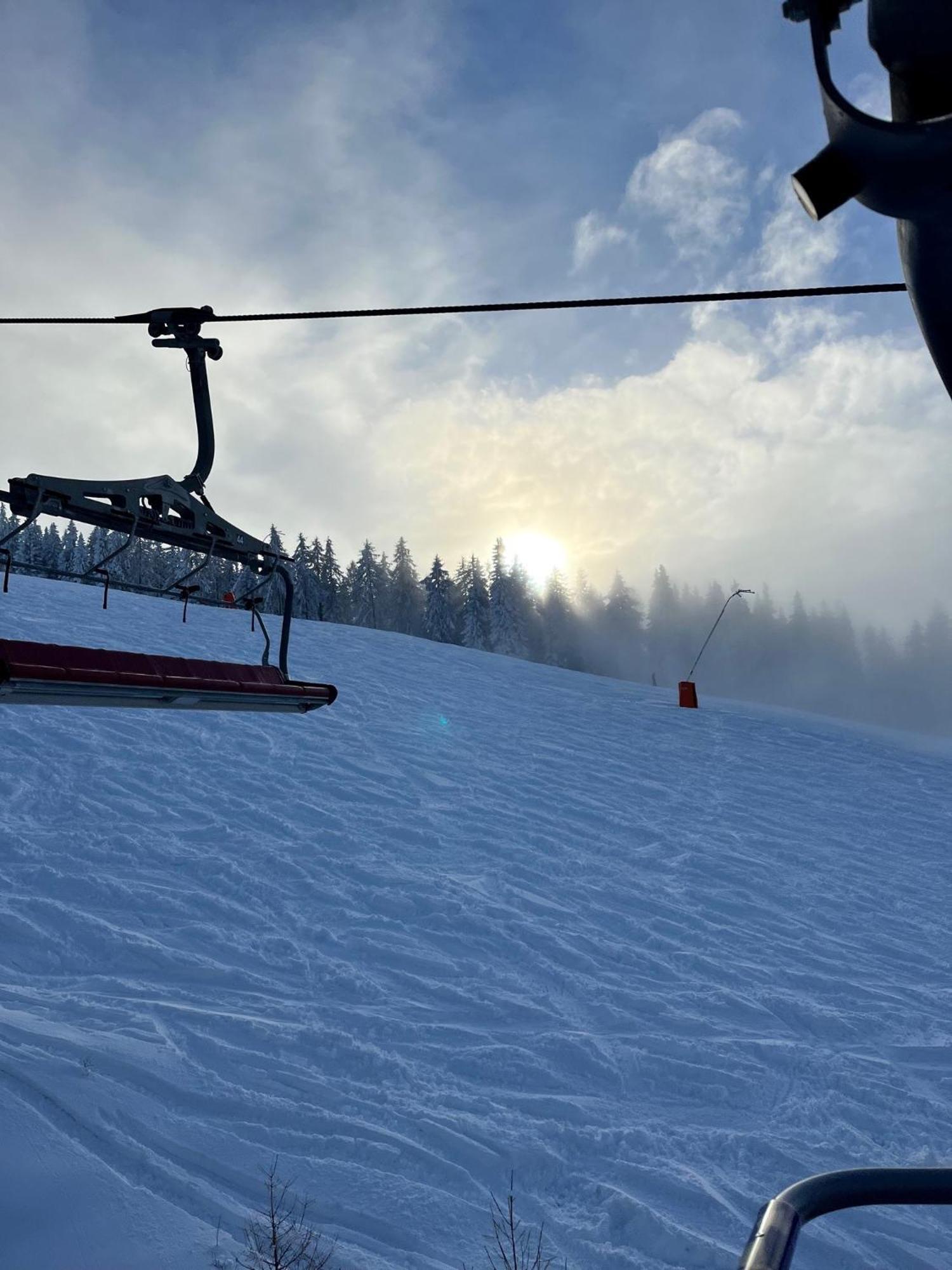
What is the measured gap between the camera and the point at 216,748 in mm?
13680

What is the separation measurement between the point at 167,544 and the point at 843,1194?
3.71 metres

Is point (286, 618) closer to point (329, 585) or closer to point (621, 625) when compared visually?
point (329, 585)

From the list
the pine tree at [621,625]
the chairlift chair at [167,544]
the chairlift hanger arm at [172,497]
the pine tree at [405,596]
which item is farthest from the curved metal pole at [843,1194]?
the pine tree at [621,625]

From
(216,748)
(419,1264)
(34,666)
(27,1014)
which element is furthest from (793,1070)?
(216,748)

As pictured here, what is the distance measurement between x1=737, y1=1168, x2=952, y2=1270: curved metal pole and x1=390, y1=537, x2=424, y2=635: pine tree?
263ft

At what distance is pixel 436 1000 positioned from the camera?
7.39 m

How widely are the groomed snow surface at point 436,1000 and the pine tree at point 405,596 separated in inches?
2635

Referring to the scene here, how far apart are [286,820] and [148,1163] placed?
6.25m

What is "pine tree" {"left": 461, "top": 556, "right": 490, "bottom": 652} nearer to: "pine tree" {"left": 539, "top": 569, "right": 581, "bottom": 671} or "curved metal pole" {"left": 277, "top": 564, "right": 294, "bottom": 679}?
"pine tree" {"left": 539, "top": 569, "right": 581, "bottom": 671}

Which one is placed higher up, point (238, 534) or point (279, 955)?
point (238, 534)

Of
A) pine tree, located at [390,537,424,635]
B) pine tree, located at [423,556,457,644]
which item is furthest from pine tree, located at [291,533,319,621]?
pine tree, located at [390,537,424,635]

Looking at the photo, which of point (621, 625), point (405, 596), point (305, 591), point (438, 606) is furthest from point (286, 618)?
point (621, 625)

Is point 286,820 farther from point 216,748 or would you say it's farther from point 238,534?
point 238,534

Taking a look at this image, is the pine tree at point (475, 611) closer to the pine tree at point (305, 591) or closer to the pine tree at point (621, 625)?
the pine tree at point (305, 591)
